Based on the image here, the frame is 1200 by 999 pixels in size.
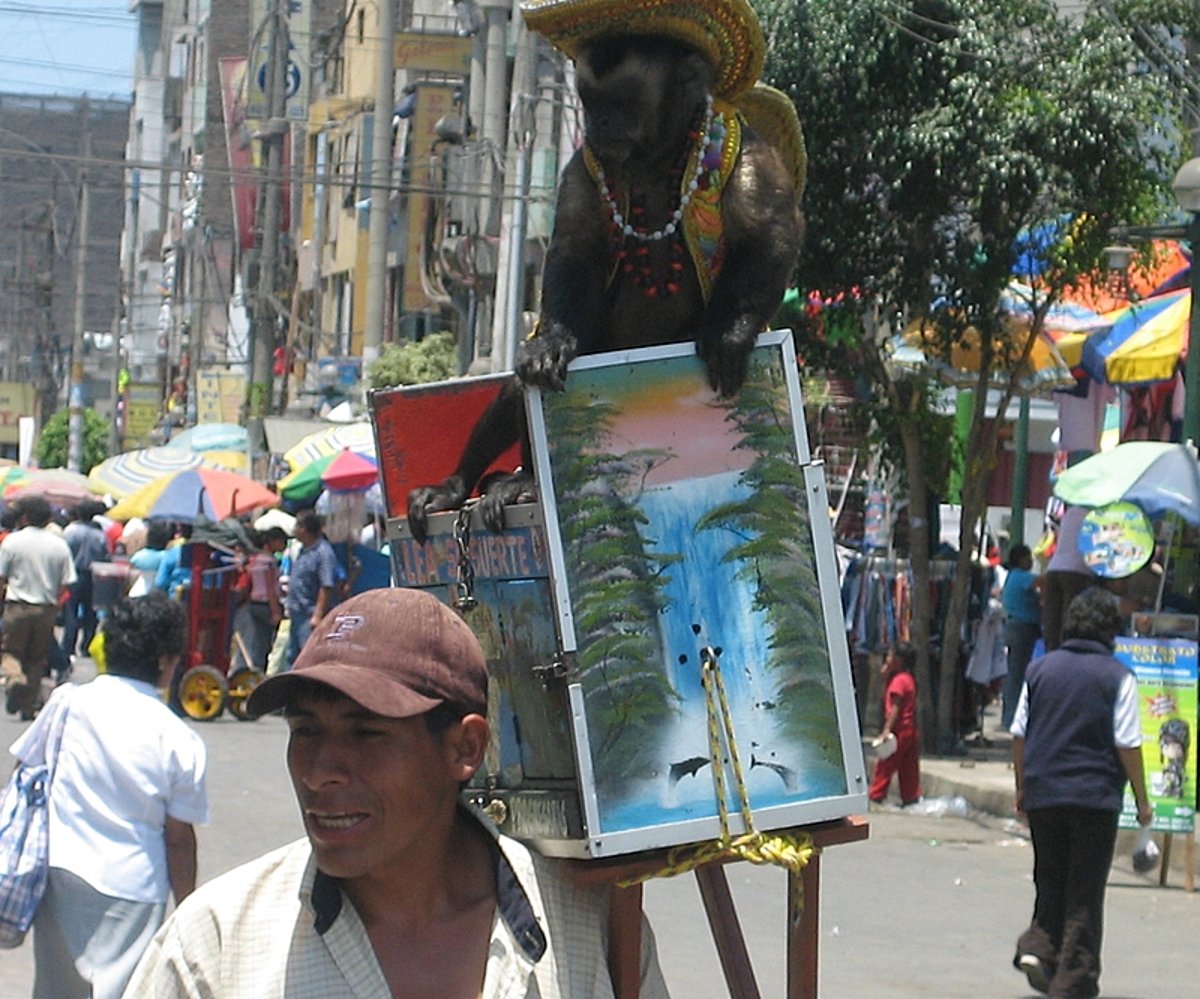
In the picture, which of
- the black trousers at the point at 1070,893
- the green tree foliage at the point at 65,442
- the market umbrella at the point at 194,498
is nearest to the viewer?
the black trousers at the point at 1070,893

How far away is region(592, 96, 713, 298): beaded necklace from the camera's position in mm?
3666

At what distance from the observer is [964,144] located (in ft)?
53.8

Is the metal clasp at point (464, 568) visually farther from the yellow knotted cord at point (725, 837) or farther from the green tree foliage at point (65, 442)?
the green tree foliage at point (65, 442)

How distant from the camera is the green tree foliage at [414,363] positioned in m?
35.2

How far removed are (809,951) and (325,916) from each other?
0.97 metres

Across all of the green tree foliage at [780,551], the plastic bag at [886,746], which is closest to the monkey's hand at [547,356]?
the green tree foliage at [780,551]

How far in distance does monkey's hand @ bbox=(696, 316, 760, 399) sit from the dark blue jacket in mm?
6512

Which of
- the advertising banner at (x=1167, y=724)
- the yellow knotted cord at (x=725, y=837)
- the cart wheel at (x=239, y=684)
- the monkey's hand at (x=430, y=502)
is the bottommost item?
the cart wheel at (x=239, y=684)

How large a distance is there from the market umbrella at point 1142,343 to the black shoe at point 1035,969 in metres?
7.83

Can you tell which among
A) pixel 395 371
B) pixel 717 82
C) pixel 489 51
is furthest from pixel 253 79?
pixel 717 82

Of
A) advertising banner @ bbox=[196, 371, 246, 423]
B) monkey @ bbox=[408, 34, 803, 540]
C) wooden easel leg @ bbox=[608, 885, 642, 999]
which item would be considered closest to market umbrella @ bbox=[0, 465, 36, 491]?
advertising banner @ bbox=[196, 371, 246, 423]

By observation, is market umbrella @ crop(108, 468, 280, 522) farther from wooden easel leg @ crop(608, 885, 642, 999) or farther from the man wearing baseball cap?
the man wearing baseball cap

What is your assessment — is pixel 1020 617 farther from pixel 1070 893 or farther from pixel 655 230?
pixel 655 230

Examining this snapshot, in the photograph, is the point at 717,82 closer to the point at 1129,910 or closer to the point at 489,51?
the point at 1129,910
